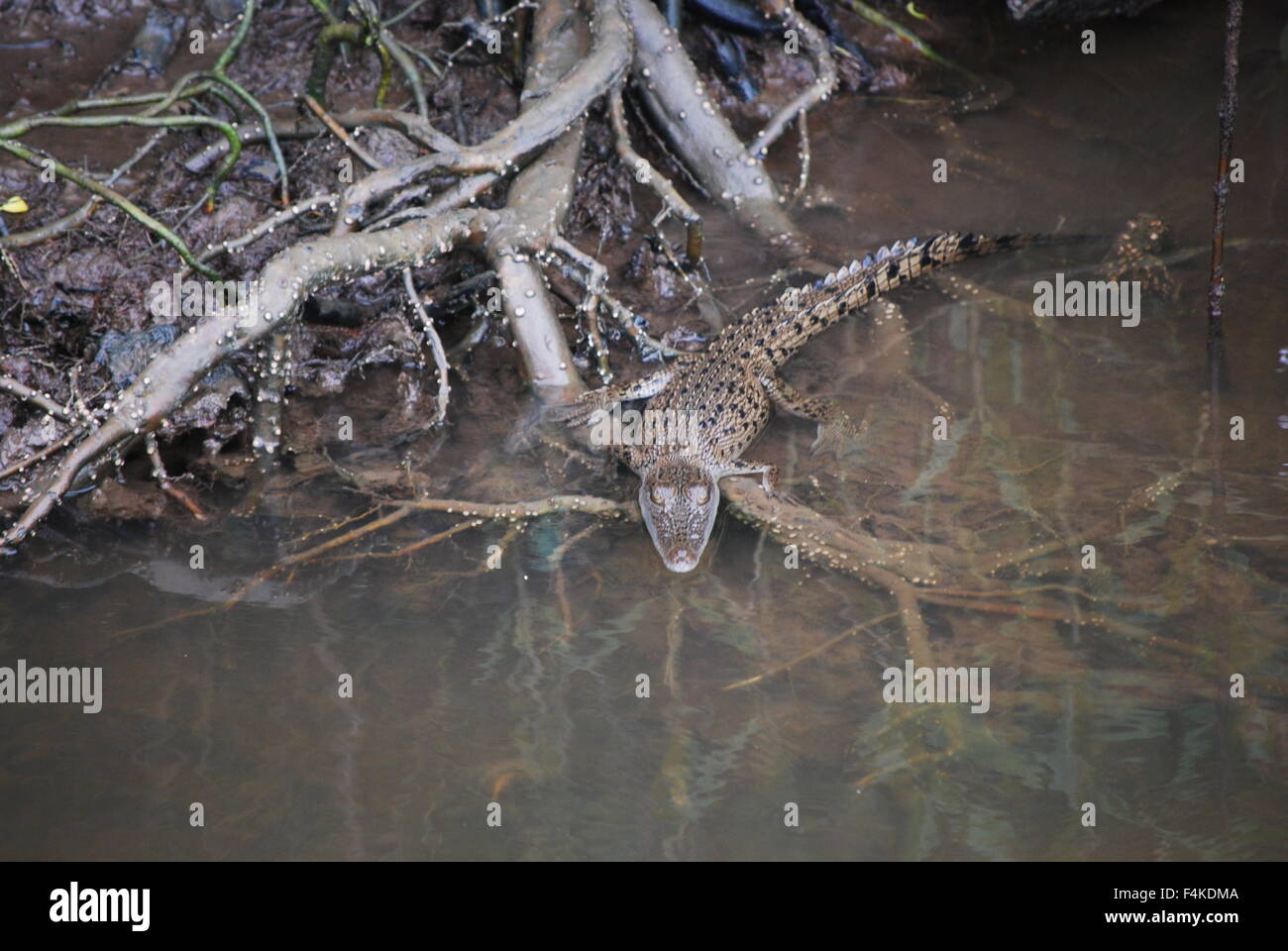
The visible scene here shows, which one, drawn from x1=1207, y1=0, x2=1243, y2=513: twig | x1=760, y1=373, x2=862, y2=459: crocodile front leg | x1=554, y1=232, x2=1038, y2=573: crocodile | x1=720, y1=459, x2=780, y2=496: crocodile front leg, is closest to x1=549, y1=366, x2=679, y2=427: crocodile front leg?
x1=554, y1=232, x2=1038, y2=573: crocodile

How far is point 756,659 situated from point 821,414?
1.61 m

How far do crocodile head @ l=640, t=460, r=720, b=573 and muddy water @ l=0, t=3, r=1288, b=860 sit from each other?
0.07m

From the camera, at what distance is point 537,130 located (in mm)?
5457

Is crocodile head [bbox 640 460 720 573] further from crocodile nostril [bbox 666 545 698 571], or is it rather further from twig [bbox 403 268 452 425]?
twig [bbox 403 268 452 425]

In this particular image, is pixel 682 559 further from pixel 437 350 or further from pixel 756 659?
pixel 437 350

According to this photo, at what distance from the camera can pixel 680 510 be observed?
448cm

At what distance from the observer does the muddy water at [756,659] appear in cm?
325

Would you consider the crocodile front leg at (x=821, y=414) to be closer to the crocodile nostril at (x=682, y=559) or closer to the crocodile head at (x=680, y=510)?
the crocodile head at (x=680, y=510)

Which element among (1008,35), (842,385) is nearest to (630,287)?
(842,385)

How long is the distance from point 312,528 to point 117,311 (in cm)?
175

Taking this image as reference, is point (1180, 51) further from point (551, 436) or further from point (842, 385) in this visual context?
point (551, 436)

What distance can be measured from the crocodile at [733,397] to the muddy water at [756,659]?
119 millimetres

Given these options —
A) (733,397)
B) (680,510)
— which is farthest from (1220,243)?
(680,510)

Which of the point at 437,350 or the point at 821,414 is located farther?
the point at 821,414
